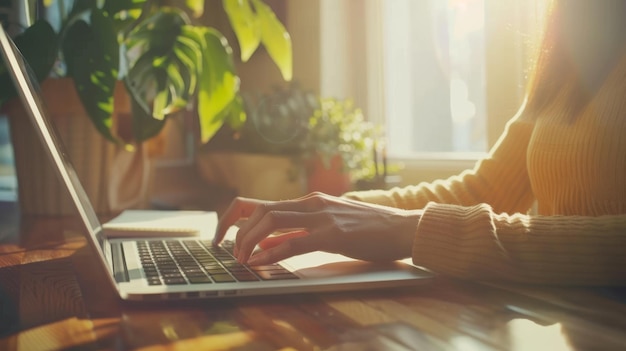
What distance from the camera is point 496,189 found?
0.99 meters

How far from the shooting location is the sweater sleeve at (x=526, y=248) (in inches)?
22.3

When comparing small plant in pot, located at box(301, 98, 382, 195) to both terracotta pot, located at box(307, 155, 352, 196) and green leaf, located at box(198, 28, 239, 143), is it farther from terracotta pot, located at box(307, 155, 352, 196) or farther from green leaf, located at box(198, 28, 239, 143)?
green leaf, located at box(198, 28, 239, 143)

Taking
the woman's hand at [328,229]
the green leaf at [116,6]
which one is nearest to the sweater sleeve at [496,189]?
the woman's hand at [328,229]

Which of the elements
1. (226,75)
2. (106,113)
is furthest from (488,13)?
(106,113)

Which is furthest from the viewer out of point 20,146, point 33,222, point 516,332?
point 20,146

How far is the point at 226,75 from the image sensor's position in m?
1.52

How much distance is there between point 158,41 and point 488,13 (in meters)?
0.77

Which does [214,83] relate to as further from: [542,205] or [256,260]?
[256,260]

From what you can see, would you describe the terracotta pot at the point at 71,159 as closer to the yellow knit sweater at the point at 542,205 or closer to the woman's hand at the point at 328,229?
the yellow knit sweater at the point at 542,205

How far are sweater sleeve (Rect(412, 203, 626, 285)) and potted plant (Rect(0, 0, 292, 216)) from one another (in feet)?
2.91

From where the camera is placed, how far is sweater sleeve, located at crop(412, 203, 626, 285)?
0.57 meters

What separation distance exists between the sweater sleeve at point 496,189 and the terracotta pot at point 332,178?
71 centimetres

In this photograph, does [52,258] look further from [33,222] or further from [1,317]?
[33,222]

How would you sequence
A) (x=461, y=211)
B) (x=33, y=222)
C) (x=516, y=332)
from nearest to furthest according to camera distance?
(x=516, y=332), (x=461, y=211), (x=33, y=222)
